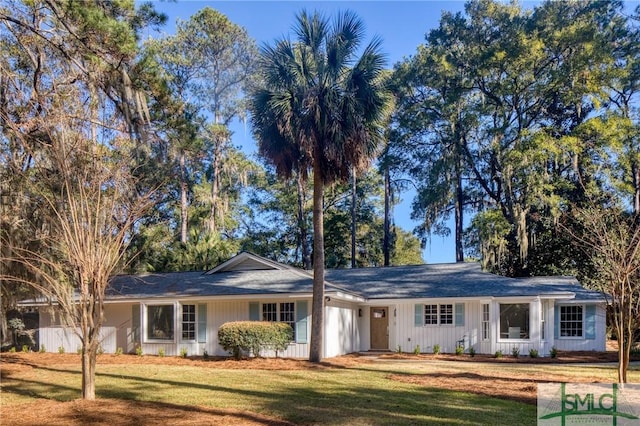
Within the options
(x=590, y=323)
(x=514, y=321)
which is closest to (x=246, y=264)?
(x=514, y=321)

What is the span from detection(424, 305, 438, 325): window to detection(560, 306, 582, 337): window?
5209 mm

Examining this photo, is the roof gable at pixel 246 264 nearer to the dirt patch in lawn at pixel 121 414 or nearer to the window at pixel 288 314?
the window at pixel 288 314

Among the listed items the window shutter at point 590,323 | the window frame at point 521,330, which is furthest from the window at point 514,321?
the window shutter at point 590,323

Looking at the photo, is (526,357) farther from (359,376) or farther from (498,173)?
(498,173)

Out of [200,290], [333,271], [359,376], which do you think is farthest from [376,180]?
[359,376]

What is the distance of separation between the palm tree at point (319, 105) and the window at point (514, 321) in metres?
7.56

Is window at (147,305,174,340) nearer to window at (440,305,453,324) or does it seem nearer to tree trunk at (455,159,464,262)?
window at (440,305,453,324)

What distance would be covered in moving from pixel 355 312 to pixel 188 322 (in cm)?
616

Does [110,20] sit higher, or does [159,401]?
[110,20]

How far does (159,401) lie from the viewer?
33.0 feet

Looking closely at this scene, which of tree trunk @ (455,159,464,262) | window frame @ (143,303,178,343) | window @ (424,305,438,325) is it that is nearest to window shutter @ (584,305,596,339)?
window @ (424,305,438,325)

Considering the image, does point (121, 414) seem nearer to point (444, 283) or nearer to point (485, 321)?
point (485, 321)

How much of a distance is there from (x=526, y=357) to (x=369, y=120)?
9.84 meters

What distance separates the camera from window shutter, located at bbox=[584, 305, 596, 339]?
2123cm
